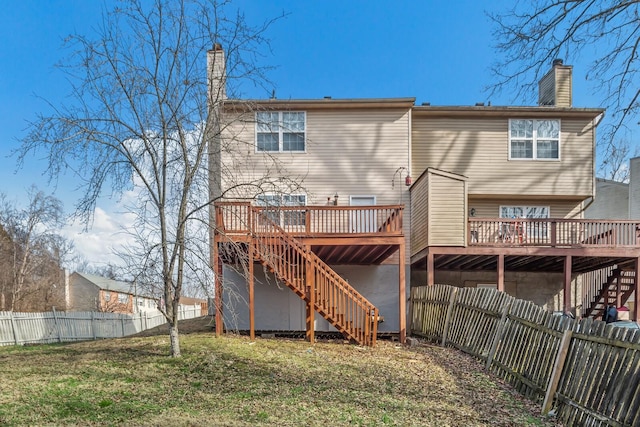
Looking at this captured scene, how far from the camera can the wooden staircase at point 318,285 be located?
34.7 ft

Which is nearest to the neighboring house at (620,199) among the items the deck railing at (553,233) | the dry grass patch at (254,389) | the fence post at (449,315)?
the deck railing at (553,233)

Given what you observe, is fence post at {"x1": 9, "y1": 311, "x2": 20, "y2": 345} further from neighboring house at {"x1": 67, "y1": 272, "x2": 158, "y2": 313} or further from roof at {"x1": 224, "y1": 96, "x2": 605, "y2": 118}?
neighboring house at {"x1": 67, "y1": 272, "x2": 158, "y2": 313}

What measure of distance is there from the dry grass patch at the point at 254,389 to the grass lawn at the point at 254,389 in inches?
0.6

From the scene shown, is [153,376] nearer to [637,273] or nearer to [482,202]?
[482,202]

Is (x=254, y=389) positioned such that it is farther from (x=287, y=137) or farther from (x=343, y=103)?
(x=343, y=103)

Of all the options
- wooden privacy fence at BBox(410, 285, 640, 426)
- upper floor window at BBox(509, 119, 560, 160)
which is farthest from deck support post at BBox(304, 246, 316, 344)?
upper floor window at BBox(509, 119, 560, 160)

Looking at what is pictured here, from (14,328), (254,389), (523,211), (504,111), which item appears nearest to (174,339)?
(254,389)

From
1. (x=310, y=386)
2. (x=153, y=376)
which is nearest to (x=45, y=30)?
(x=153, y=376)

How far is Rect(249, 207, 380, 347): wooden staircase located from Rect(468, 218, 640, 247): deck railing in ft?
14.9

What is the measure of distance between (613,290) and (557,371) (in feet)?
41.4

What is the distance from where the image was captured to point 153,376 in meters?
6.98

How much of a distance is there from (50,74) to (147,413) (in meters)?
6.73

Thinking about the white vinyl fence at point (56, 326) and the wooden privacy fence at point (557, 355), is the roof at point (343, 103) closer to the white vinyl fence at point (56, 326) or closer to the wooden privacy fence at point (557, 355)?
the wooden privacy fence at point (557, 355)

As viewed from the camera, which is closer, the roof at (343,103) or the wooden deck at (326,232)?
the wooden deck at (326,232)
